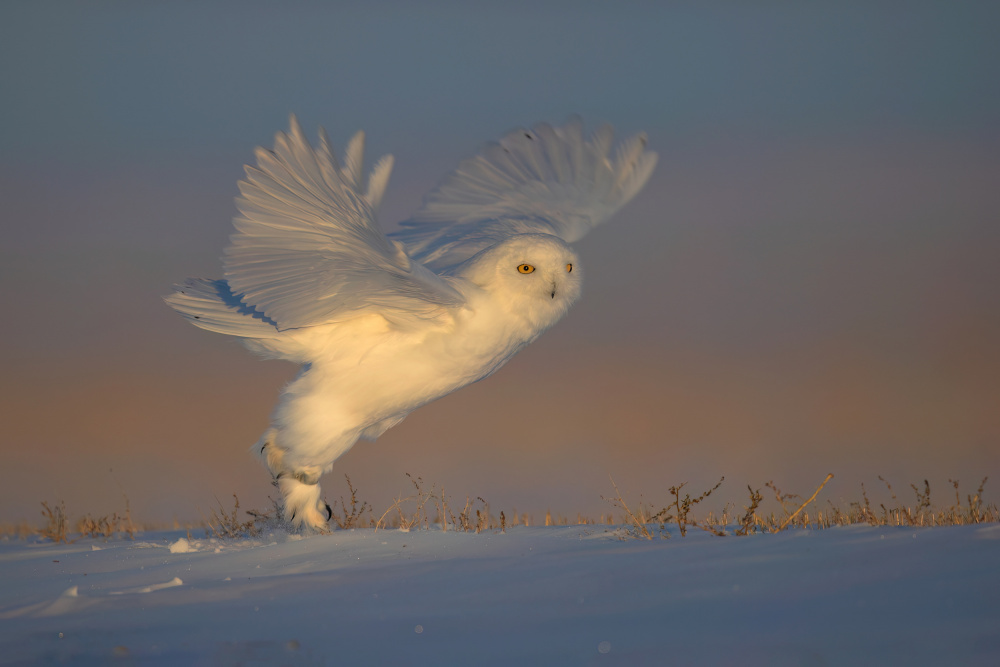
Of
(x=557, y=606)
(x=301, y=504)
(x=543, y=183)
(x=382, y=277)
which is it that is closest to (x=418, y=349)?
(x=382, y=277)

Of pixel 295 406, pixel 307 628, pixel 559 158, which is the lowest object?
pixel 307 628

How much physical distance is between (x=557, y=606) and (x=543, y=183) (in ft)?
20.6

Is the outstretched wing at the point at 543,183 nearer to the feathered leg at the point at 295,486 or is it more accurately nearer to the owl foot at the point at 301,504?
the feathered leg at the point at 295,486

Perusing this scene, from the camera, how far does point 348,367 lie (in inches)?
303

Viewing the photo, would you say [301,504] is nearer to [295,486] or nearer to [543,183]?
[295,486]

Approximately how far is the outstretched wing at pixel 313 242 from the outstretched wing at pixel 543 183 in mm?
2771

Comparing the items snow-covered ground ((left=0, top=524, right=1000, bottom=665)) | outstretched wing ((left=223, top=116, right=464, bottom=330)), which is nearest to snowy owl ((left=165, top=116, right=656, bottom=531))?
outstretched wing ((left=223, top=116, right=464, bottom=330))

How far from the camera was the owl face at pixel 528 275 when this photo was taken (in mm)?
7352

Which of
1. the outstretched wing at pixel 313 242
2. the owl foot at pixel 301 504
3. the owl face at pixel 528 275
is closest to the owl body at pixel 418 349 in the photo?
the owl face at pixel 528 275

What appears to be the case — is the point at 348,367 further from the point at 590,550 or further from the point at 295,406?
the point at 590,550

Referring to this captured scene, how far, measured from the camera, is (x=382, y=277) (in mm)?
6574

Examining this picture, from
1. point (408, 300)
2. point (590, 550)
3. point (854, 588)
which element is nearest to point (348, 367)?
point (408, 300)

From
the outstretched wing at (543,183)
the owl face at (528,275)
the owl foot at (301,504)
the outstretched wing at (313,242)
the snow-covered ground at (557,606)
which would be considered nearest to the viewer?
the snow-covered ground at (557,606)

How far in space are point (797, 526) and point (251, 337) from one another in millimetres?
4929
